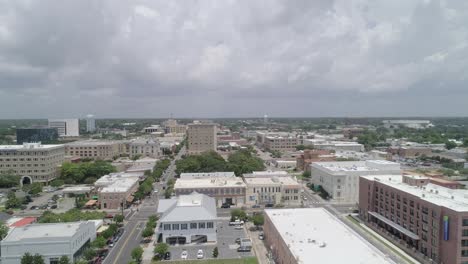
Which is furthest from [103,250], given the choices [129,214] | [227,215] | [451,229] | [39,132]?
[39,132]

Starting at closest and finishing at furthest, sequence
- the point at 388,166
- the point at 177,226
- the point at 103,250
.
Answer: the point at 103,250 < the point at 177,226 < the point at 388,166

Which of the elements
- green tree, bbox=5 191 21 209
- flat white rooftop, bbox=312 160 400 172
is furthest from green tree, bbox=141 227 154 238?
flat white rooftop, bbox=312 160 400 172

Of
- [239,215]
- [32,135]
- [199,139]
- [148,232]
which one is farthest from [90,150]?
[148,232]

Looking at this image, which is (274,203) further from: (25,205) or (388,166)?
(25,205)

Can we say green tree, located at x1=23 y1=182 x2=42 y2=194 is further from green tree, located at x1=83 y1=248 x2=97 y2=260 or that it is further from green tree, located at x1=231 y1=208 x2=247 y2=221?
green tree, located at x1=231 y1=208 x2=247 y2=221

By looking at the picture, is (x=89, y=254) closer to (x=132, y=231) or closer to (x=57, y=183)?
(x=132, y=231)
